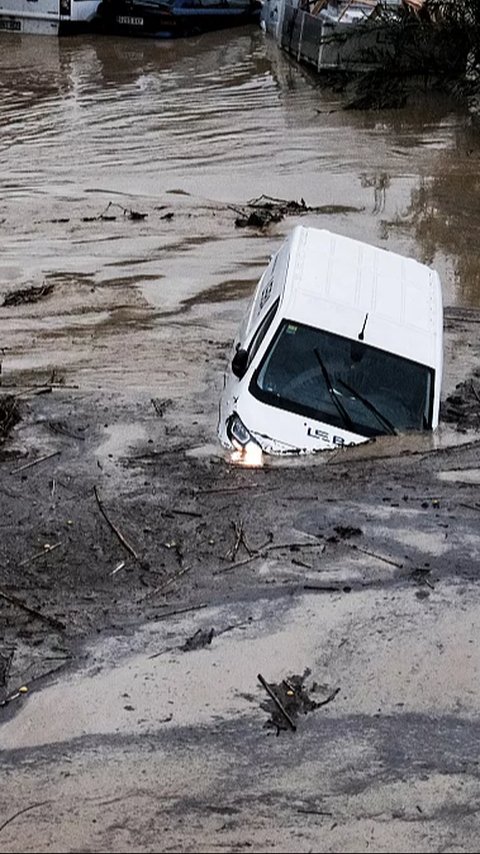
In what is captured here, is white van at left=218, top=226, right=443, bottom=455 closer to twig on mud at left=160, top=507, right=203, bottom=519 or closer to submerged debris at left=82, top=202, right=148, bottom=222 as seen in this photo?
twig on mud at left=160, top=507, right=203, bottom=519

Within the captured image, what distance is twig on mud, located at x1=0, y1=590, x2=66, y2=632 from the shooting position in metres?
6.14

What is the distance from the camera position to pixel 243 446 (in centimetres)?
826

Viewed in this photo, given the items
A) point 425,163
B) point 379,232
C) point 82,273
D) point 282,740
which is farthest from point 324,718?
point 425,163

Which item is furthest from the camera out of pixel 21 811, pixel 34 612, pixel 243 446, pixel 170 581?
pixel 243 446

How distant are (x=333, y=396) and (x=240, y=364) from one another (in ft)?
2.27

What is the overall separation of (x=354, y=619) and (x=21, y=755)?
1.87 metres

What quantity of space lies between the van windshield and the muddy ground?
0.74ft

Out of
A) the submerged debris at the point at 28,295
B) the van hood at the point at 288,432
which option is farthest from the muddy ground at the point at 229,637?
the submerged debris at the point at 28,295

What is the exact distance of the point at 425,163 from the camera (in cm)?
2055

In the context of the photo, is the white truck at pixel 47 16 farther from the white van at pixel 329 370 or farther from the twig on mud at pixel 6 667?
the twig on mud at pixel 6 667

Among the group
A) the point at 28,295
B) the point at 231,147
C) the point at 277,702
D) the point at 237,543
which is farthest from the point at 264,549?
the point at 231,147

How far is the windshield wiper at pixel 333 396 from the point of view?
8383 millimetres

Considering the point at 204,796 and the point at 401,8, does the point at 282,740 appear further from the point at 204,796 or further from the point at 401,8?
the point at 401,8

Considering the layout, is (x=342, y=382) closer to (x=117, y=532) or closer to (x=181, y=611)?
(x=117, y=532)
